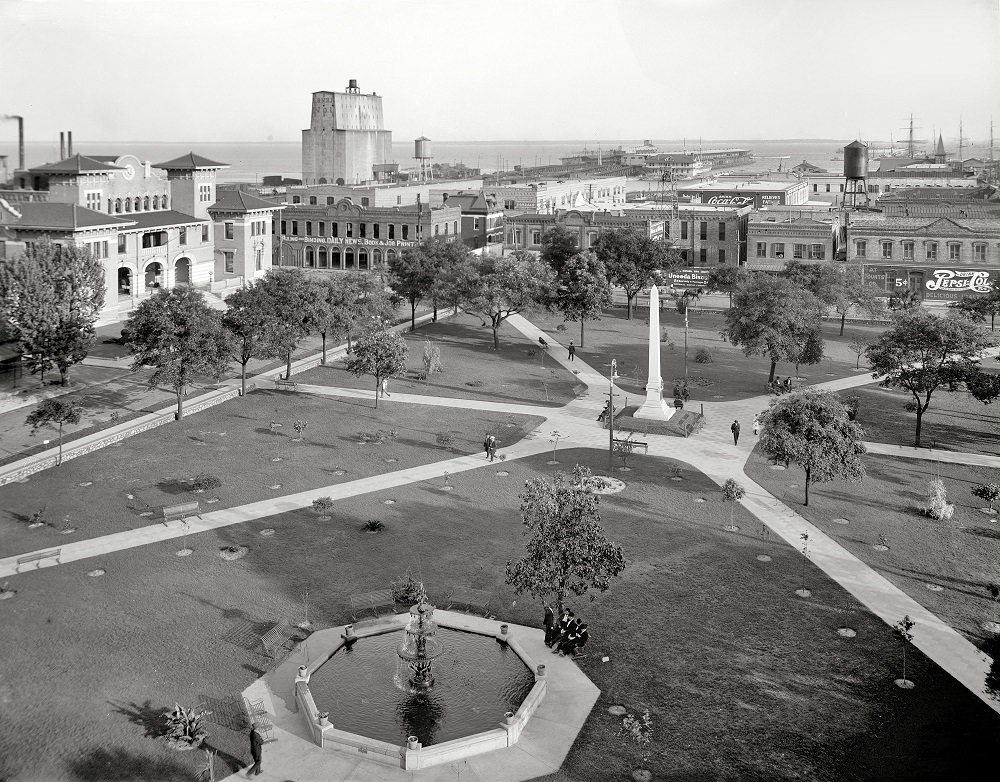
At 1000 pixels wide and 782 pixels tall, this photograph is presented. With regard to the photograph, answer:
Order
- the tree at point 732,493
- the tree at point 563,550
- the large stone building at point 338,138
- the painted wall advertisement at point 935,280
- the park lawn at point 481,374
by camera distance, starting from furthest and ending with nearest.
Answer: the large stone building at point 338,138 < the painted wall advertisement at point 935,280 < the park lawn at point 481,374 < the tree at point 732,493 < the tree at point 563,550

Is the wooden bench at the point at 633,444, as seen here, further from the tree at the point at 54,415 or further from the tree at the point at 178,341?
the tree at the point at 54,415

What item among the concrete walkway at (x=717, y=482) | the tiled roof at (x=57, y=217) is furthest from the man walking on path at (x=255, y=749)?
the tiled roof at (x=57, y=217)

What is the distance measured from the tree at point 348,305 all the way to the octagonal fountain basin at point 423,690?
34822mm

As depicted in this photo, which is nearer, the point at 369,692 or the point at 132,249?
the point at 369,692

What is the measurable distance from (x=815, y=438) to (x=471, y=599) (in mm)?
16699

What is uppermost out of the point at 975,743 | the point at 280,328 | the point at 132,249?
the point at 132,249

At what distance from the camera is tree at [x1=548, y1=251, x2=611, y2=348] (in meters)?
74.7

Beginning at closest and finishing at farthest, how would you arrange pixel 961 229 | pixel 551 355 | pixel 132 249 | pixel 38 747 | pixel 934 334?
1. pixel 38 747
2. pixel 934 334
3. pixel 551 355
4. pixel 132 249
5. pixel 961 229

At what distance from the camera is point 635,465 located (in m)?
47.2

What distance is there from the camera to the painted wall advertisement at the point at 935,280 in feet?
305

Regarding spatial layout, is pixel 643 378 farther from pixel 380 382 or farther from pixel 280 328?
pixel 280 328

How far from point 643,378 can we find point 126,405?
32.4 meters

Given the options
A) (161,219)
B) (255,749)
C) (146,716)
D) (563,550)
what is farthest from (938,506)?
(161,219)

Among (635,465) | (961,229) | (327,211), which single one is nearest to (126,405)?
(635,465)
